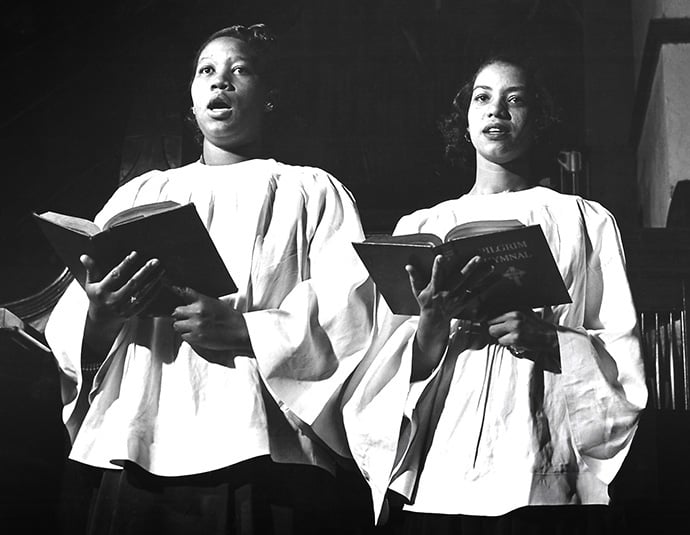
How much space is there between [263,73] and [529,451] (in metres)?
1.50

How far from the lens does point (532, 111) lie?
4.39m

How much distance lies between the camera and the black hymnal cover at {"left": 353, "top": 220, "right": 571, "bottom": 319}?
3.67m

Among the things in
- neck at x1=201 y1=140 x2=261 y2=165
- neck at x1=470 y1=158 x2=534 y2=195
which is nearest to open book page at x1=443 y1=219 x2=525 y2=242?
neck at x1=470 y1=158 x2=534 y2=195

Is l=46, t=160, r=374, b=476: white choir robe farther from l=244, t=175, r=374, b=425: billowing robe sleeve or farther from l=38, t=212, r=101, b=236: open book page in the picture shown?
l=38, t=212, r=101, b=236: open book page

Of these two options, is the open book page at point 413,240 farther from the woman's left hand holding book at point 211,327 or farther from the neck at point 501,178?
the neck at point 501,178

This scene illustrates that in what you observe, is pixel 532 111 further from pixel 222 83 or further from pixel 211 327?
pixel 211 327

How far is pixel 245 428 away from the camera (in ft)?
12.7

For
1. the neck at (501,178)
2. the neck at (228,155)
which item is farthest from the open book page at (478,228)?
Answer: the neck at (228,155)

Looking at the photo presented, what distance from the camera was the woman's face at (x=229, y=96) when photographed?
442 cm

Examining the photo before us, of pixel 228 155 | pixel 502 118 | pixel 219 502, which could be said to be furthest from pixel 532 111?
pixel 219 502

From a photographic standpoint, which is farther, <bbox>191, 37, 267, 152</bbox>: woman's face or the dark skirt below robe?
<bbox>191, 37, 267, 152</bbox>: woman's face

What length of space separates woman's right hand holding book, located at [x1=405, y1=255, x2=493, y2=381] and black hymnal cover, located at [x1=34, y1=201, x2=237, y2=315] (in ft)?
1.72

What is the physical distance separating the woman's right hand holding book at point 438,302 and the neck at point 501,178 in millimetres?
595

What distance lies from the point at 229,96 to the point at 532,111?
937mm
